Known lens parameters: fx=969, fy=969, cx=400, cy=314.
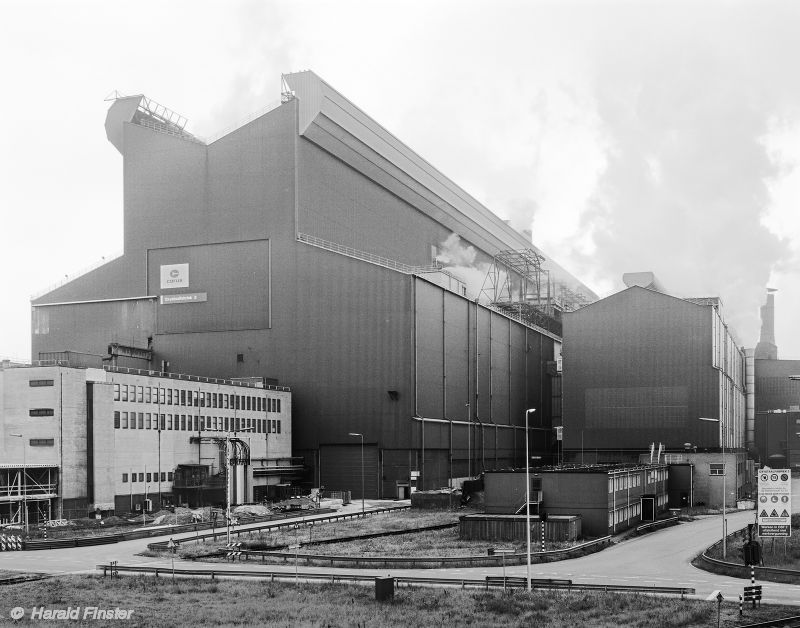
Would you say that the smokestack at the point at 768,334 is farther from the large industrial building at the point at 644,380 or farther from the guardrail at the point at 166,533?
the guardrail at the point at 166,533

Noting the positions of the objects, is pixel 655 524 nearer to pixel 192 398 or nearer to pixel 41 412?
pixel 192 398

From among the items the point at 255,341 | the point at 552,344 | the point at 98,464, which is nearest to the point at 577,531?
the point at 98,464

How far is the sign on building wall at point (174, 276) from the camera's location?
4631 inches

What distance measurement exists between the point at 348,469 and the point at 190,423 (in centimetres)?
2172

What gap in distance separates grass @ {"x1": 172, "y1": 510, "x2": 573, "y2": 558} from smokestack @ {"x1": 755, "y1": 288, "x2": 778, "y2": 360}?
12526 centimetres

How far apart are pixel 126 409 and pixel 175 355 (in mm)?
29634

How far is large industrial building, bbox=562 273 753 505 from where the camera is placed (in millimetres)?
114000

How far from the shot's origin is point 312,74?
368ft

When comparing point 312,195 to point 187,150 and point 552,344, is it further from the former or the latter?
point 552,344

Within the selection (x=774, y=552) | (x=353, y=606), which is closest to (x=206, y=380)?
(x=774, y=552)

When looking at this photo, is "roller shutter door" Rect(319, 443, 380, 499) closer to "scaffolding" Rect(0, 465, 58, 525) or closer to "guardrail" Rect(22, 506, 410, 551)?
"guardrail" Rect(22, 506, 410, 551)

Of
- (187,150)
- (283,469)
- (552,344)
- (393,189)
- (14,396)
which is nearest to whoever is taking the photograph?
(14,396)

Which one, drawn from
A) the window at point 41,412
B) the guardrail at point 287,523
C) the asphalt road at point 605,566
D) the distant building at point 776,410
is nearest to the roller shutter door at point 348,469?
the guardrail at point 287,523

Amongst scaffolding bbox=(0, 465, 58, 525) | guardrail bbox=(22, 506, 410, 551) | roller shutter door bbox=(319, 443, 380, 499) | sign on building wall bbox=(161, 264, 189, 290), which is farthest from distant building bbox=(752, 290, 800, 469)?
scaffolding bbox=(0, 465, 58, 525)
